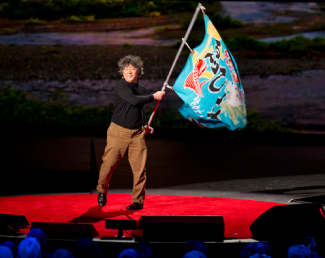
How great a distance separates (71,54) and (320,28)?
A: 6113 mm

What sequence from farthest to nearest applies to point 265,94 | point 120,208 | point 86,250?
point 265,94
point 120,208
point 86,250

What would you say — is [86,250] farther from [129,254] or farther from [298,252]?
[298,252]

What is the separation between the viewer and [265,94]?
1268cm

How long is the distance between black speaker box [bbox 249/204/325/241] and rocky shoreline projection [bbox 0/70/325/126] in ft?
31.7

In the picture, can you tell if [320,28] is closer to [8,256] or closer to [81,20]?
[81,20]

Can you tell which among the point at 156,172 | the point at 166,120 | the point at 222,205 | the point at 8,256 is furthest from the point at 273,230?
the point at 166,120

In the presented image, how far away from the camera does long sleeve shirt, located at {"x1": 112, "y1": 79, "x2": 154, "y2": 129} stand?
469 cm

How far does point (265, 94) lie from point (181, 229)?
399 inches

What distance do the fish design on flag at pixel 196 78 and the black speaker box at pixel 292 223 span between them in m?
1.91

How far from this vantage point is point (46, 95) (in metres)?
13.0

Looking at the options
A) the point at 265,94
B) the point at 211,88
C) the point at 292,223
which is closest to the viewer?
the point at 292,223

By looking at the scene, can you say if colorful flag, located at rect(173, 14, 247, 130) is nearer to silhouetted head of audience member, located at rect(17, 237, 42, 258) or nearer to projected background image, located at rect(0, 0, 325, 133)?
silhouetted head of audience member, located at rect(17, 237, 42, 258)

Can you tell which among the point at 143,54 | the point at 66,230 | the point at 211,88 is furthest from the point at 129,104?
the point at 143,54

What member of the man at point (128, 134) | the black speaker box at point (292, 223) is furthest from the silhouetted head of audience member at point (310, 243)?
the man at point (128, 134)
